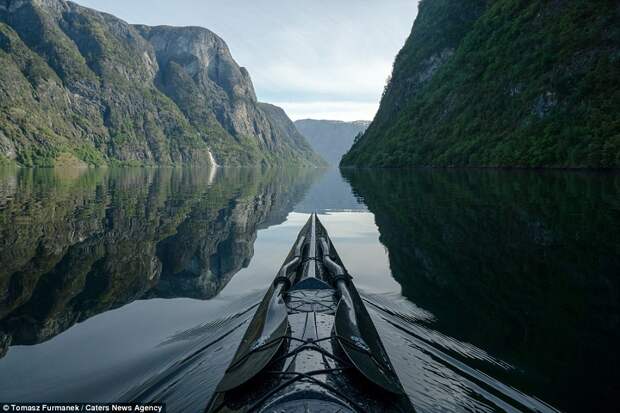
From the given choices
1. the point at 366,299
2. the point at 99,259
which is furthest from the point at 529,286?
the point at 99,259

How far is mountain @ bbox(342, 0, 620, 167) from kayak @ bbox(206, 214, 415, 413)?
53574 millimetres

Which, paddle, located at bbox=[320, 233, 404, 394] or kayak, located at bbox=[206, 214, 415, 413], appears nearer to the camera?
kayak, located at bbox=[206, 214, 415, 413]

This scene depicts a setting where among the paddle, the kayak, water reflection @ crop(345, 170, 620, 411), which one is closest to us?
the kayak

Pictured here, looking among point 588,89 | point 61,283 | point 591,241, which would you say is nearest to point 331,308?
point 61,283

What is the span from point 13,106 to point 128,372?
199608 millimetres

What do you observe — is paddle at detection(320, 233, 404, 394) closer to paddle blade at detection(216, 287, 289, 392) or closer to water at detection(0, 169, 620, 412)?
paddle blade at detection(216, 287, 289, 392)

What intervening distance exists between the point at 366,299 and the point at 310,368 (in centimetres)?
552

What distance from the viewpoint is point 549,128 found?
196 ft

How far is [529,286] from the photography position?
1001 cm

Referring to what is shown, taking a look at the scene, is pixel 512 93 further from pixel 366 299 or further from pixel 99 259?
pixel 99 259

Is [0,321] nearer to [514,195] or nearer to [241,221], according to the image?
[241,221]

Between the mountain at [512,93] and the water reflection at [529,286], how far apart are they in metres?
38.9

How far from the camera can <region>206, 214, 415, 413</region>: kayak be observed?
3.50m

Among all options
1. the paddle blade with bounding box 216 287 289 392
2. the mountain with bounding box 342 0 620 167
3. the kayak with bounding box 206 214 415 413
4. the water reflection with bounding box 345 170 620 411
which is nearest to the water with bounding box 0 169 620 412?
the water reflection with bounding box 345 170 620 411
